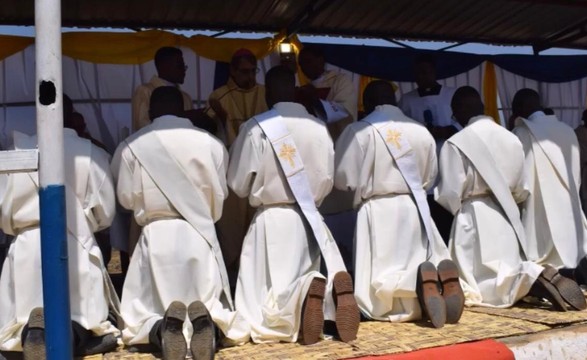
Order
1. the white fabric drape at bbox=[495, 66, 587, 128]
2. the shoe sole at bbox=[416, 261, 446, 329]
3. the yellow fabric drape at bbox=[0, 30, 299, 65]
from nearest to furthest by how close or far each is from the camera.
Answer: the shoe sole at bbox=[416, 261, 446, 329]
the yellow fabric drape at bbox=[0, 30, 299, 65]
the white fabric drape at bbox=[495, 66, 587, 128]

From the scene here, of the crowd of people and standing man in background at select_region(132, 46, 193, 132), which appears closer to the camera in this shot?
the crowd of people

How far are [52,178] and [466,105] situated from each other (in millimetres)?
3372

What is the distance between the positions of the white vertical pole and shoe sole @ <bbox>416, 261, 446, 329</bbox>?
2.22 metres

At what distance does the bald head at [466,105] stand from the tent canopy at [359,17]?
4.36 feet

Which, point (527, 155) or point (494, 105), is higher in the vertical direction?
point (494, 105)

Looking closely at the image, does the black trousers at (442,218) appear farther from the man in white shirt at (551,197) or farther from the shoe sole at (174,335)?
the shoe sole at (174,335)

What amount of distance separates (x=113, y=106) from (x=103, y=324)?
255 cm

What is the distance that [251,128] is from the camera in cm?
458

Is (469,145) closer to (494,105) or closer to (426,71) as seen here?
(426,71)

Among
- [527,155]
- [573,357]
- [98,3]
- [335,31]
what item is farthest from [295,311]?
[335,31]

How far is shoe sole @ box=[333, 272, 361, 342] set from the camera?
4.03m

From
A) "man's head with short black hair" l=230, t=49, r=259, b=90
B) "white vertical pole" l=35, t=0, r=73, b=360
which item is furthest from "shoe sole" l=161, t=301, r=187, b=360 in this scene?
"man's head with short black hair" l=230, t=49, r=259, b=90

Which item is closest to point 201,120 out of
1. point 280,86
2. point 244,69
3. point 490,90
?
point 244,69

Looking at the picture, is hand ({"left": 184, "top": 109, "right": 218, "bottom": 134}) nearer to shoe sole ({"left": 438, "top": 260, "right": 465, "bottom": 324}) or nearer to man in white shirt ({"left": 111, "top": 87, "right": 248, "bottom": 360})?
man in white shirt ({"left": 111, "top": 87, "right": 248, "bottom": 360})
